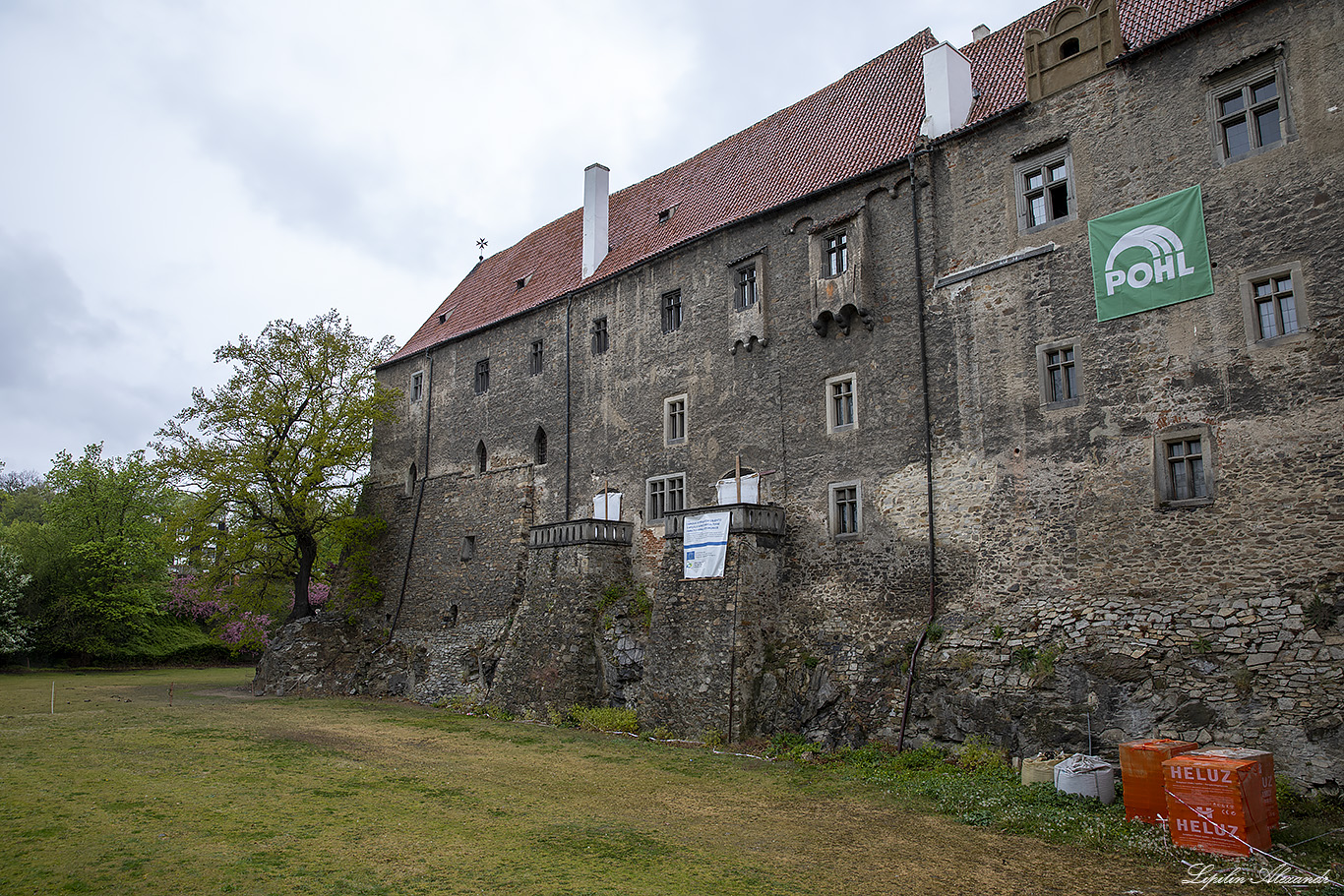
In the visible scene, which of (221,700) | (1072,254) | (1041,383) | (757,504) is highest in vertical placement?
(1072,254)

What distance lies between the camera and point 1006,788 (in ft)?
42.4

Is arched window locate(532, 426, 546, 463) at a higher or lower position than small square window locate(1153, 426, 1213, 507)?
higher

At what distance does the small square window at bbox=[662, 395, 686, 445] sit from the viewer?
23.4 metres

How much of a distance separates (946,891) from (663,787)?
601cm

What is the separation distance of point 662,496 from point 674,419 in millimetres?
2137

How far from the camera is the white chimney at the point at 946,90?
60.8ft

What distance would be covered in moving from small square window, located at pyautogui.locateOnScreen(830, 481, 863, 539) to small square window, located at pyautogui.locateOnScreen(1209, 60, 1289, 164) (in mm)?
9004

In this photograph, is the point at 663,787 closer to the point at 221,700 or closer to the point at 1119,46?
the point at 1119,46

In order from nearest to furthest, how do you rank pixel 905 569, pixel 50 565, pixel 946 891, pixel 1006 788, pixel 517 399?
pixel 946 891
pixel 1006 788
pixel 905 569
pixel 517 399
pixel 50 565

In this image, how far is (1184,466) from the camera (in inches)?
559

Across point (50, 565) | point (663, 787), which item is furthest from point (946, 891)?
point (50, 565)

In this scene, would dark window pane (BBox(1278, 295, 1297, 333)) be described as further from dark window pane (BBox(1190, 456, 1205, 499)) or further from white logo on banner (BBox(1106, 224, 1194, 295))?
dark window pane (BBox(1190, 456, 1205, 499))

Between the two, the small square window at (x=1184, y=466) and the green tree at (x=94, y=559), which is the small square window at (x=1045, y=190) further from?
the green tree at (x=94, y=559)

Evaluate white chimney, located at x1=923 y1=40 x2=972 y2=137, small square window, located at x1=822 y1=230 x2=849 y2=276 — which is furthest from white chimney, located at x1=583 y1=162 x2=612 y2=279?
white chimney, located at x1=923 y1=40 x2=972 y2=137
